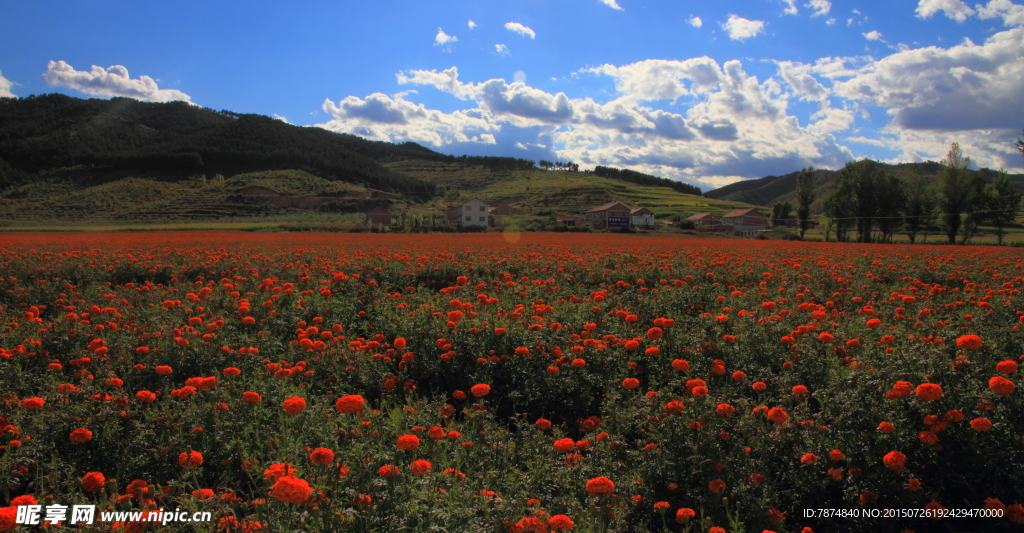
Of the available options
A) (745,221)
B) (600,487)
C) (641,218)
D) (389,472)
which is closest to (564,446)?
(600,487)

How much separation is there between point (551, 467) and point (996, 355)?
136 inches

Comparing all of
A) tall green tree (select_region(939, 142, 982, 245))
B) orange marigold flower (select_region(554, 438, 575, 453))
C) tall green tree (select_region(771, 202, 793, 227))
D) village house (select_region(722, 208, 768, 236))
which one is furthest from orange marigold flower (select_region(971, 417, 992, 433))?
tall green tree (select_region(771, 202, 793, 227))

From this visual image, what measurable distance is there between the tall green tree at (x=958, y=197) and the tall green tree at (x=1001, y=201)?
114cm

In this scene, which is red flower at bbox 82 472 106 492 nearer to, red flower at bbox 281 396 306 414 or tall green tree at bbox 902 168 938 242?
red flower at bbox 281 396 306 414

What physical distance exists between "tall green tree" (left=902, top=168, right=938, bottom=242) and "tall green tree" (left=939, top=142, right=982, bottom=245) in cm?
316

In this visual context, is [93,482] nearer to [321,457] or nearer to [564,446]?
[321,457]

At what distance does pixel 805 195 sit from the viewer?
7138 cm

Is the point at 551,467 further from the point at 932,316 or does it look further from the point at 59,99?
the point at 59,99

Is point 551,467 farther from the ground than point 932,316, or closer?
closer

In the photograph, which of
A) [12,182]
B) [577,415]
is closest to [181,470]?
[577,415]

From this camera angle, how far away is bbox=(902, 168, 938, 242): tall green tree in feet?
198

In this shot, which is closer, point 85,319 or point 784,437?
point 784,437

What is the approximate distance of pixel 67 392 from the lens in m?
3.60

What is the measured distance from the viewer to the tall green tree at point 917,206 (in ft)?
198
